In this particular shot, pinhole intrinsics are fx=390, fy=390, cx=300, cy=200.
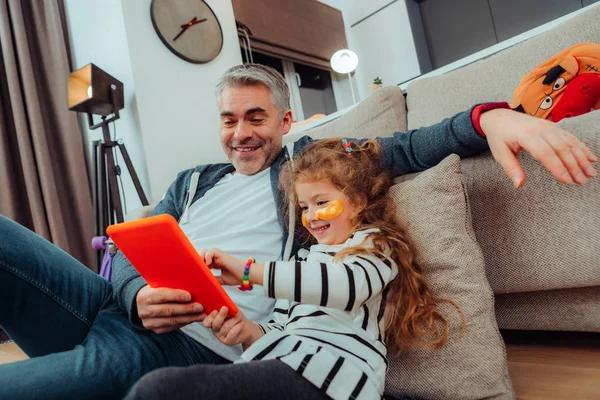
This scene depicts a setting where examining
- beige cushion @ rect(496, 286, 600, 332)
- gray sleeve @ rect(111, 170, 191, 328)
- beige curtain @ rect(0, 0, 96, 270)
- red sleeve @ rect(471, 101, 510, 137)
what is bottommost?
beige cushion @ rect(496, 286, 600, 332)

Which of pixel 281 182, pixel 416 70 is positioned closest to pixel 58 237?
pixel 281 182

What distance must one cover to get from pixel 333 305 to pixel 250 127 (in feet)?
2.17

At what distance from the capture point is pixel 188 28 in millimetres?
2629

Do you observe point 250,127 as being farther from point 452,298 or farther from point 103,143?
point 103,143

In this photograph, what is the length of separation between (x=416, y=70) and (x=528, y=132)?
3681 millimetres

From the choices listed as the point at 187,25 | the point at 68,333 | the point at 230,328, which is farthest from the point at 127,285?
the point at 187,25

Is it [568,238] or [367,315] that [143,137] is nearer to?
[367,315]

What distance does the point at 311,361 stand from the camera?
0.59 m

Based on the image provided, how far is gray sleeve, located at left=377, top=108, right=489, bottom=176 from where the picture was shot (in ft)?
2.68

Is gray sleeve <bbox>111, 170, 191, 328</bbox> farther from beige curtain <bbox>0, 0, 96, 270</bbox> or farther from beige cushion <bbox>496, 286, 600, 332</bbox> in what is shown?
beige curtain <bbox>0, 0, 96, 270</bbox>

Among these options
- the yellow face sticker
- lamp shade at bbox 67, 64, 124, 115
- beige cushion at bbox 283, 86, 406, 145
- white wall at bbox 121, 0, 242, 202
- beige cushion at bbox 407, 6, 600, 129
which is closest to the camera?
the yellow face sticker

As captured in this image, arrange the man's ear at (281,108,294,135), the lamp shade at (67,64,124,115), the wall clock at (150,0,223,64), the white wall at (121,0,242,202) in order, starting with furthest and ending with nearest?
the wall clock at (150,0,223,64)
the white wall at (121,0,242,202)
the lamp shade at (67,64,124,115)
the man's ear at (281,108,294,135)

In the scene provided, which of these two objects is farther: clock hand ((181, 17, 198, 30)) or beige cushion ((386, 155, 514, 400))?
clock hand ((181, 17, 198, 30))

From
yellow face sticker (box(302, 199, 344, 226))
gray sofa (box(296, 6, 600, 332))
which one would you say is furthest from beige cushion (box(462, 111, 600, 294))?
yellow face sticker (box(302, 199, 344, 226))
